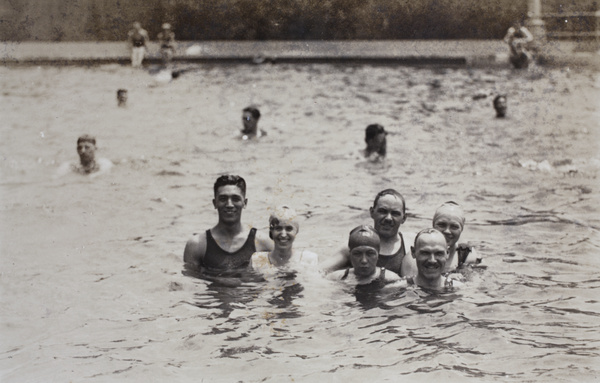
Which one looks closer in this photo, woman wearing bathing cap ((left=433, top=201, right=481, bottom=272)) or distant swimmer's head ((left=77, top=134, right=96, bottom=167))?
woman wearing bathing cap ((left=433, top=201, right=481, bottom=272))

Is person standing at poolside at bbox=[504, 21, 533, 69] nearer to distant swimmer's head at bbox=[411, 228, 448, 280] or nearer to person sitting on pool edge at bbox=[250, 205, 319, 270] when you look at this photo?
person sitting on pool edge at bbox=[250, 205, 319, 270]

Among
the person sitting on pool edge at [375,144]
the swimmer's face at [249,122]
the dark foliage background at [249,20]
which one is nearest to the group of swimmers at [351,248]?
the person sitting on pool edge at [375,144]

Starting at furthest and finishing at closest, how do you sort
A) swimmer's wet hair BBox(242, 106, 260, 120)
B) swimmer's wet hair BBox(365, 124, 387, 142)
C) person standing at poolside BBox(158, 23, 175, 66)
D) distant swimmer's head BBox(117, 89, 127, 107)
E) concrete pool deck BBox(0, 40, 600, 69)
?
person standing at poolside BBox(158, 23, 175, 66) < concrete pool deck BBox(0, 40, 600, 69) < distant swimmer's head BBox(117, 89, 127, 107) < swimmer's wet hair BBox(242, 106, 260, 120) < swimmer's wet hair BBox(365, 124, 387, 142)

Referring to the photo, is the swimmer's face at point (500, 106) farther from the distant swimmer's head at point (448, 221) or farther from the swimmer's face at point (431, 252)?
the swimmer's face at point (431, 252)

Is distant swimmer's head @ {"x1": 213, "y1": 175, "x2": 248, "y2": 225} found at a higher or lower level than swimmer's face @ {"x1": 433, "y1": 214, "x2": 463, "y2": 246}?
higher

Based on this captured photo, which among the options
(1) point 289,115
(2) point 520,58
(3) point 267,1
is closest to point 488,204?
(1) point 289,115

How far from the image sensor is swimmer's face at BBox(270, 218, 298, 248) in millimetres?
6996

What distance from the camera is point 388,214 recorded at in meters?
7.16

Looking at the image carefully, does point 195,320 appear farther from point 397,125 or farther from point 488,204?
point 397,125

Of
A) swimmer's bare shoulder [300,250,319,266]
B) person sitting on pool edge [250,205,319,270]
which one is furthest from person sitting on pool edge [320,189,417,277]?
person sitting on pool edge [250,205,319,270]

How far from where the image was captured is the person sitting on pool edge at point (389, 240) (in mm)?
7141

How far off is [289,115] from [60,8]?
46.1 feet

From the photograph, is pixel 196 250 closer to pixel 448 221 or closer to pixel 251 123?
pixel 448 221

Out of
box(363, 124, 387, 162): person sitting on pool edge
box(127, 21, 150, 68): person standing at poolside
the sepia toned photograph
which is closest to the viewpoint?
the sepia toned photograph
